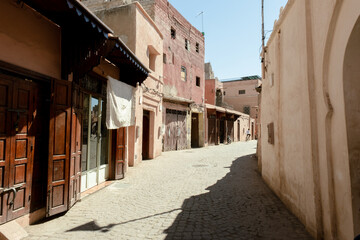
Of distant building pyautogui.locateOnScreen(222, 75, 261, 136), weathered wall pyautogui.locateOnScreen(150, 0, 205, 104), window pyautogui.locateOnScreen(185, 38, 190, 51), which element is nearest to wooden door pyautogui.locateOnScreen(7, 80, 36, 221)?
weathered wall pyautogui.locateOnScreen(150, 0, 205, 104)

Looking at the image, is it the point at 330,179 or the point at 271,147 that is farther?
the point at 271,147

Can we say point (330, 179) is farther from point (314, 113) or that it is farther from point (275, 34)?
point (275, 34)

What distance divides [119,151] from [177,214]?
3787 mm

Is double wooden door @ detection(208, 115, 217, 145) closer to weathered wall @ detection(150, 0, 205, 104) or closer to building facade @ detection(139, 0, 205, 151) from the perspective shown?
building facade @ detection(139, 0, 205, 151)

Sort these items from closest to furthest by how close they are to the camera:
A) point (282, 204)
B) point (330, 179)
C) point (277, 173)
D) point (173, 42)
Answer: point (330, 179) < point (282, 204) < point (277, 173) < point (173, 42)

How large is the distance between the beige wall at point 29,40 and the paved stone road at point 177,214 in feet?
9.53

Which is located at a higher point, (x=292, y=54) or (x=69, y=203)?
(x=292, y=54)

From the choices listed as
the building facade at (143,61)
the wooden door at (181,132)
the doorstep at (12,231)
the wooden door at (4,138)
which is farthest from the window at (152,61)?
the doorstep at (12,231)

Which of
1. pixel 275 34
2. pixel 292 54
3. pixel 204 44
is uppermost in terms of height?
pixel 204 44

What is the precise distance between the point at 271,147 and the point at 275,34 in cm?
313

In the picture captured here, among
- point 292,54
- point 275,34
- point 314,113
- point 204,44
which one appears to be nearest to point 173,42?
point 204,44

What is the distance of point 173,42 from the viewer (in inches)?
695

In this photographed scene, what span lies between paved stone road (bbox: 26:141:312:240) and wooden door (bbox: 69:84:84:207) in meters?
0.35

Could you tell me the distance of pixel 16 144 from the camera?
396 cm
